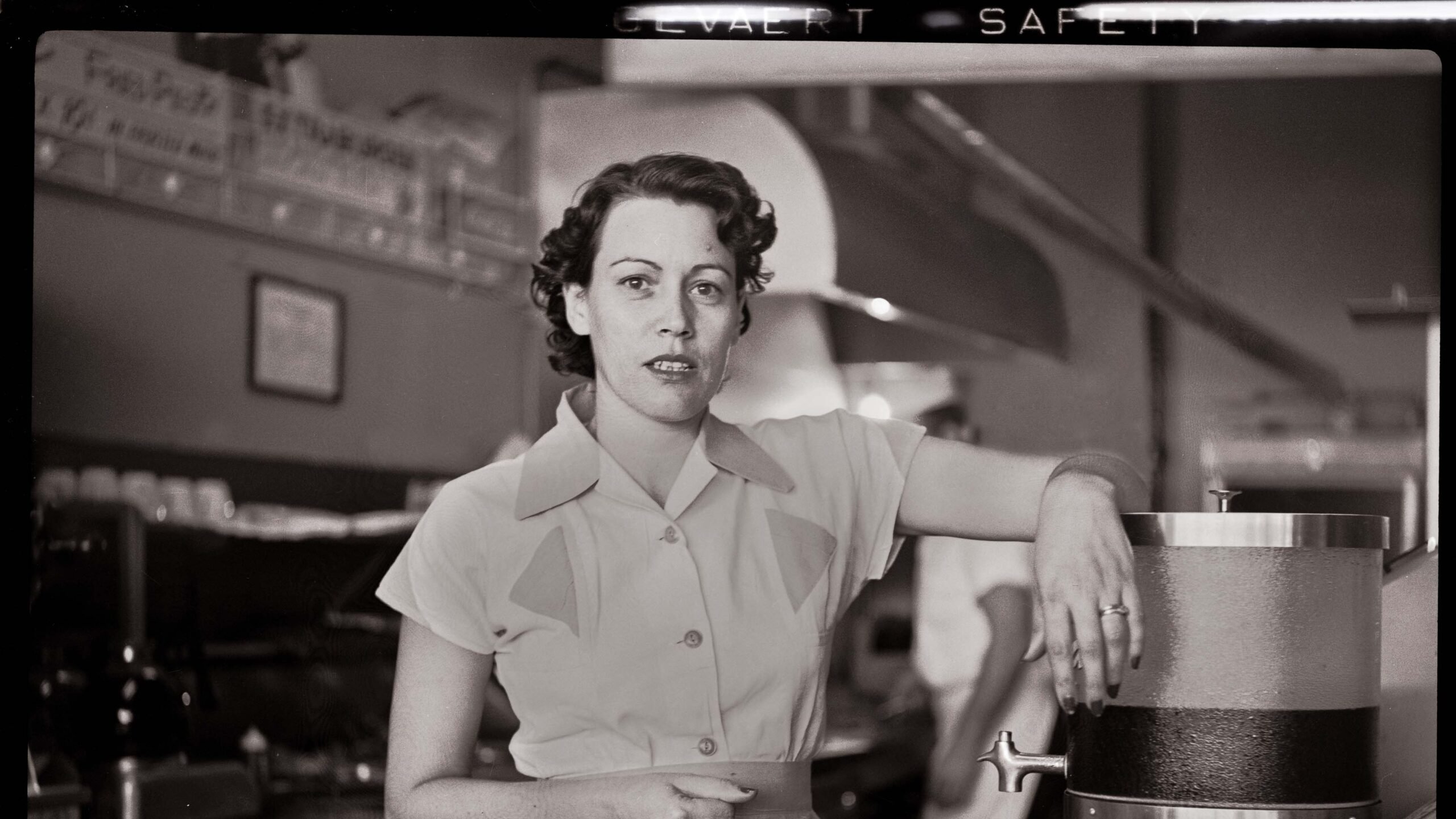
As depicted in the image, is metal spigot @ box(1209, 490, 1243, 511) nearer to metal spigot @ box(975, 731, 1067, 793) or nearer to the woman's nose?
metal spigot @ box(975, 731, 1067, 793)

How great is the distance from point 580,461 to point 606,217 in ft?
0.91

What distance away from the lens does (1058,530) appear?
1404 millimetres

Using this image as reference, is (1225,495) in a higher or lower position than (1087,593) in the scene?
higher

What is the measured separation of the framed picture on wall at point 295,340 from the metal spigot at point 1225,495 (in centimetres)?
100

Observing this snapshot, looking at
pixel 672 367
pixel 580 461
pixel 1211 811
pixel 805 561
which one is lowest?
pixel 1211 811

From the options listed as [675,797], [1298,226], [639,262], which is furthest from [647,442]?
[1298,226]

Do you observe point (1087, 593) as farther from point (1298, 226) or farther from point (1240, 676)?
point (1298, 226)

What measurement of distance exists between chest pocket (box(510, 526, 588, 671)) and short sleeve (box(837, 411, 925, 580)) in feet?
1.07

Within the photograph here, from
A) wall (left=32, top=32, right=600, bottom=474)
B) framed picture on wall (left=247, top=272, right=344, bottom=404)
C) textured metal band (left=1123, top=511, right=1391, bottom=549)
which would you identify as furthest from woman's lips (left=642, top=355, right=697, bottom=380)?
textured metal band (left=1123, top=511, right=1391, bottom=549)

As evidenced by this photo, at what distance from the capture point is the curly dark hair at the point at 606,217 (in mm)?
1454

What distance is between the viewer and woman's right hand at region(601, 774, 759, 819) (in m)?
1.37

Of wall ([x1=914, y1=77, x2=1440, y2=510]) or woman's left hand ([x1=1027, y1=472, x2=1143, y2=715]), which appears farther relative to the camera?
wall ([x1=914, y1=77, x2=1440, y2=510])

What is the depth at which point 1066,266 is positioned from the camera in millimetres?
1513

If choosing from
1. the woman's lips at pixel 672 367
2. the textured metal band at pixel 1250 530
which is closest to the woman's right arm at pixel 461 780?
the woman's lips at pixel 672 367
